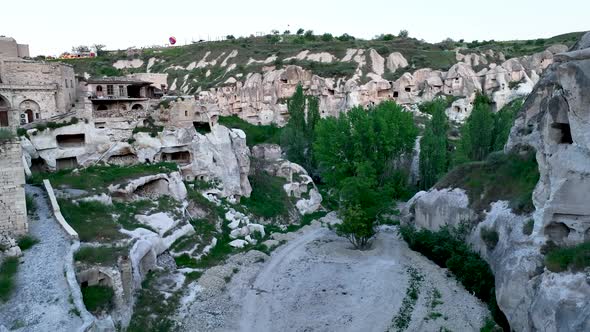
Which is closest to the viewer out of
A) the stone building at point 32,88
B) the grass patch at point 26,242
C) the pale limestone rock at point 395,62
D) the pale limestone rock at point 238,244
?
the grass patch at point 26,242

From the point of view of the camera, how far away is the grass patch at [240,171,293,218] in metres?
33.6

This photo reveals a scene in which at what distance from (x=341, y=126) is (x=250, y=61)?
50.8m

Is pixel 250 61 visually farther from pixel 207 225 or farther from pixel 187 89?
pixel 207 225

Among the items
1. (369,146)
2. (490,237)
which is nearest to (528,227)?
(490,237)

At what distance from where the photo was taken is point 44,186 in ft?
78.2

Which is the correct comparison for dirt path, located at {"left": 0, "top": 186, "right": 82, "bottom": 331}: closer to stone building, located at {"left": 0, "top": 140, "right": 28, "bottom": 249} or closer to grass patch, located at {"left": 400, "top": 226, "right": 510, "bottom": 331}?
stone building, located at {"left": 0, "top": 140, "right": 28, "bottom": 249}

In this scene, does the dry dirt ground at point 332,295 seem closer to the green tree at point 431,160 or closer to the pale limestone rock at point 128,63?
the green tree at point 431,160

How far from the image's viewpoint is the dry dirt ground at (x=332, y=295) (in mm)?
18938

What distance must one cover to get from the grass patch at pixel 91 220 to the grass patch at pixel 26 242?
166cm

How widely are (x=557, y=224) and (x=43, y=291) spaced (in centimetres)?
1695

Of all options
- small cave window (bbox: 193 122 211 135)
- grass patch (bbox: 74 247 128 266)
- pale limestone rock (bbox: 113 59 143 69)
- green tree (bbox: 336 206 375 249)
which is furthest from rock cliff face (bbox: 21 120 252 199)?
pale limestone rock (bbox: 113 59 143 69)

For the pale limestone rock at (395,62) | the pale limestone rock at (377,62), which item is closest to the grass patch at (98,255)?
the pale limestone rock at (377,62)

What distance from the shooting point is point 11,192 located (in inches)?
733

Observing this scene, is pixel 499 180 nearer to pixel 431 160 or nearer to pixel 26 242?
pixel 431 160
